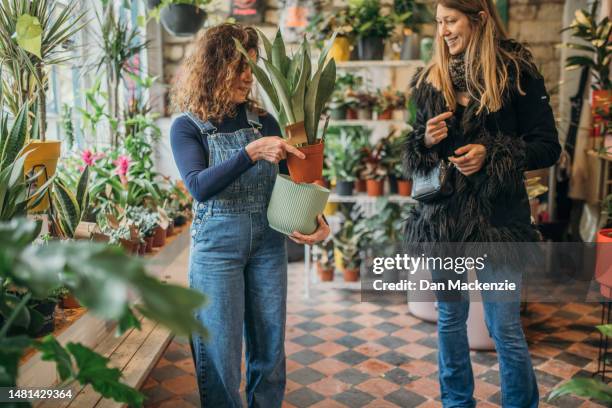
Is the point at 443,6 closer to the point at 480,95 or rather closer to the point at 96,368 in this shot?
the point at 480,95

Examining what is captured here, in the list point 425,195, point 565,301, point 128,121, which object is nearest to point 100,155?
point 128,121

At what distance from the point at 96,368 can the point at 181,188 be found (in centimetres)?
279

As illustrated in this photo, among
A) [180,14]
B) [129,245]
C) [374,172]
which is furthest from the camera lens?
[374,172]

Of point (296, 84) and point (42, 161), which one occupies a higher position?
point (296, 84)

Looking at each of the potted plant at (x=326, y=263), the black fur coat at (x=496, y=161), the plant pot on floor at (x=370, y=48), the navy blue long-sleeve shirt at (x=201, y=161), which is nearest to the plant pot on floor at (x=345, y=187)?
the potted plant at (x=326, y=263)

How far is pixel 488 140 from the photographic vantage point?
2.14m

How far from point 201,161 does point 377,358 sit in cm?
181

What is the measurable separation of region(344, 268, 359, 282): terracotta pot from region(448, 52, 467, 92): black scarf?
90.4 inches

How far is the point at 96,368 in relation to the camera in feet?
3.83

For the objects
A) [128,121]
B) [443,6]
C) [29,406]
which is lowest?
[29,406]

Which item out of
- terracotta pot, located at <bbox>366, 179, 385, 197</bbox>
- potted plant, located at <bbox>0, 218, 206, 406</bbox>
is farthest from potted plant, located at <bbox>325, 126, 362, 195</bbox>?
potted plant, located at <bbox>0, 218, 206, 406</bbox>

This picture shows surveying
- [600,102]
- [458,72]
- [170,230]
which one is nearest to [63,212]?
[170,230]

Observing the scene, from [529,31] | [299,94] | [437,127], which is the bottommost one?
[437,127]

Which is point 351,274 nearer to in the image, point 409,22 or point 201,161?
point 409,22
